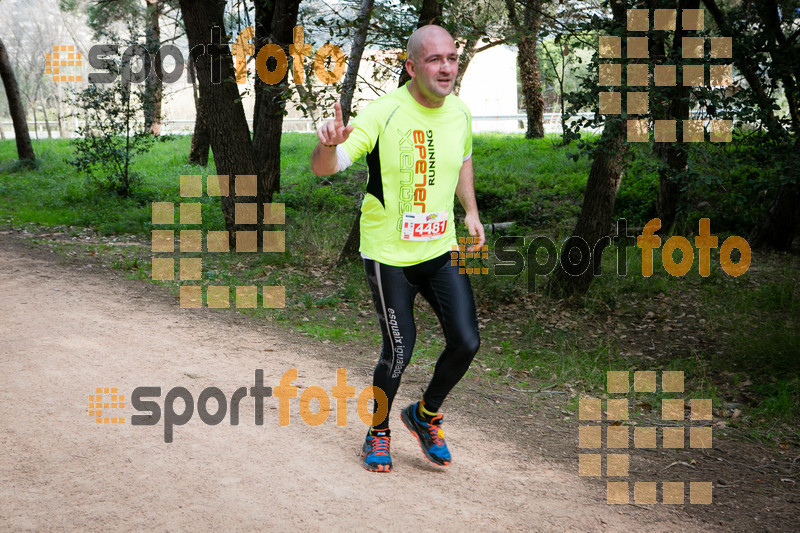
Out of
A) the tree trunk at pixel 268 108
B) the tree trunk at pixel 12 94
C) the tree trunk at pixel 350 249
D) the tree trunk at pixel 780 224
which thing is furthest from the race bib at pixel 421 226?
the tree trunk at pixel 12 94

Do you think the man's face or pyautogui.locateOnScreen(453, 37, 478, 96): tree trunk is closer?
the man's face

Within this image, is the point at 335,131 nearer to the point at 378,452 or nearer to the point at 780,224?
the point at 378,452

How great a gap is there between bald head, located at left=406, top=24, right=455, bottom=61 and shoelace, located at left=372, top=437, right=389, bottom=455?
220 centimetres

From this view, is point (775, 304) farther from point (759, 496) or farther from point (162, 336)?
point (162, 336)

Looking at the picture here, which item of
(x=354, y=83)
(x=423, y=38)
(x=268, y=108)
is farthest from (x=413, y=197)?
(x=268, y=108)

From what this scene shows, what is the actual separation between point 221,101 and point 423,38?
7806mm

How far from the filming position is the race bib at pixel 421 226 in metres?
3.77

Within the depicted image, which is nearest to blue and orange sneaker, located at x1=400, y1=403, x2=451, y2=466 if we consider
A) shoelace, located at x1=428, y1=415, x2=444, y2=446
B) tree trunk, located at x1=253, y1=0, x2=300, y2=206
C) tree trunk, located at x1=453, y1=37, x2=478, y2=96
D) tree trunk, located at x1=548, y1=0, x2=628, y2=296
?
shoelace, located at x1=428, y1=415, x2=444, y2=446

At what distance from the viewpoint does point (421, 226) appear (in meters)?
3.79

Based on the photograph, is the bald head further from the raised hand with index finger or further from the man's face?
the raised hand with index finger

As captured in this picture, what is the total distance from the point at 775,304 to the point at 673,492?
17.8ft

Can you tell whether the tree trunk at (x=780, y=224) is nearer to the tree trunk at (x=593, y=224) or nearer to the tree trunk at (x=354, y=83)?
the tree trunk at (x=593, y=224)

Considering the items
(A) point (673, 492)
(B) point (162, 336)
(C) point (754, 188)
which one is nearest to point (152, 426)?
(B) point (162, 336)

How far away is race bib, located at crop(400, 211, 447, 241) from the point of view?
377 cm
